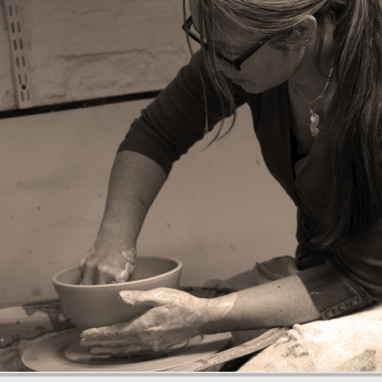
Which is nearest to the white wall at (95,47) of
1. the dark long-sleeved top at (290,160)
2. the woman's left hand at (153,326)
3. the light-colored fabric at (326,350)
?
the dark long-sleeved top at (290,160)

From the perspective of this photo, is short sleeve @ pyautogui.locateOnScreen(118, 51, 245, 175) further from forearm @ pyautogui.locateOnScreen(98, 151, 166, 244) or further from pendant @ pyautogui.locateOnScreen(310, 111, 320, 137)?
pendant @ pyautogui.locateOnScreen(310, 111, 320, 137)

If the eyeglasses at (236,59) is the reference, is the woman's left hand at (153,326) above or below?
below

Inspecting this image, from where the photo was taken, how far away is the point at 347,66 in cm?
98

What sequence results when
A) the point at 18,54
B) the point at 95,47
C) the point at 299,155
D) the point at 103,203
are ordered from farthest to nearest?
the point at 103,203, the point at 95,47, the point at 18,54, the point at 299,155

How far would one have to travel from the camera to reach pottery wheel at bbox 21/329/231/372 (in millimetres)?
1055

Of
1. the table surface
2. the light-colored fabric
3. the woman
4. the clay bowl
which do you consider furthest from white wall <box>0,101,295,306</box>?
the light-colored fabric

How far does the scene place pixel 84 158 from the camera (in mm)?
1793

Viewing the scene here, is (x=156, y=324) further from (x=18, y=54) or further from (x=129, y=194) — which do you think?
(x=18, y=54)

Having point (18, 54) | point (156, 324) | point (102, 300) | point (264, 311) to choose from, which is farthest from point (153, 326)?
point (18, 54)

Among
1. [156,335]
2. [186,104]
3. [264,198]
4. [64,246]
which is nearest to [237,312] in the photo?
[156,335]

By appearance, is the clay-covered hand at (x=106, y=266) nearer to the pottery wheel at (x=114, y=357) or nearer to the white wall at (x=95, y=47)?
the pottery wheel at (x=114, y=357)

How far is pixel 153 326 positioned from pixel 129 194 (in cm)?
36

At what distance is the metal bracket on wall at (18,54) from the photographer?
158cm

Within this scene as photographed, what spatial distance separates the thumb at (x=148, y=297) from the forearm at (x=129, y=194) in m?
0.20
